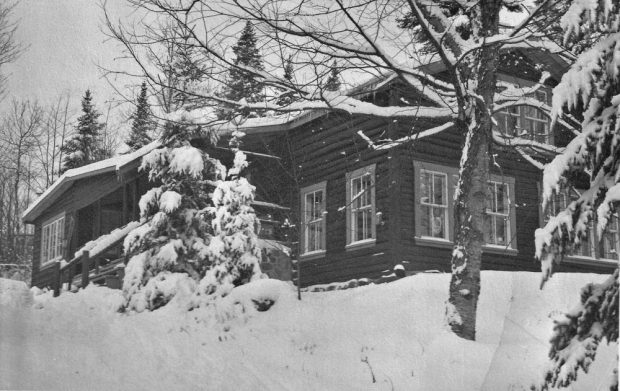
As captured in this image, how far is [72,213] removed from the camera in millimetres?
17328

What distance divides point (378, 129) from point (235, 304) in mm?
4634

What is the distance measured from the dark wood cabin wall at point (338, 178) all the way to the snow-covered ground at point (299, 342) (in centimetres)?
241

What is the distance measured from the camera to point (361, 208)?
42.2ft

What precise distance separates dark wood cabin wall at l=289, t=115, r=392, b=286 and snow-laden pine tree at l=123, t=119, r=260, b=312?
1.80 m

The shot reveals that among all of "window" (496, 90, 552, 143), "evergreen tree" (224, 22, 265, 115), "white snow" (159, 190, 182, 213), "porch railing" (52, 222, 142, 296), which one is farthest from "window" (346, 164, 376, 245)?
"evergreen tree" (224, 22, 265, 115)

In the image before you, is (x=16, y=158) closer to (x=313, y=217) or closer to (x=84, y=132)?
(x=84, y=132)

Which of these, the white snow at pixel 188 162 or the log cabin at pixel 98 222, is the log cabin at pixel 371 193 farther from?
the white snow at pixel 188 162

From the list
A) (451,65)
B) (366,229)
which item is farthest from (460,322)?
(366,229)

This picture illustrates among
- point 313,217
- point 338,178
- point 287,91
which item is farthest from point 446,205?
point 287,91

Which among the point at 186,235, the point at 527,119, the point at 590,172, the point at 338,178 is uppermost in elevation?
the point at 527,119

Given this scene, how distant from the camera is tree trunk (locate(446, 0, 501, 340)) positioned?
742cm

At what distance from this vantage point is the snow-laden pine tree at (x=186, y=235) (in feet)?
35.0

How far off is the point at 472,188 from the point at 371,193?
17.7 ft

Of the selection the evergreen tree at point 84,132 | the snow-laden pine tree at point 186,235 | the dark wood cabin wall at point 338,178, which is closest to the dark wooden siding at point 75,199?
the snow-laden pine tree at point 186,235
